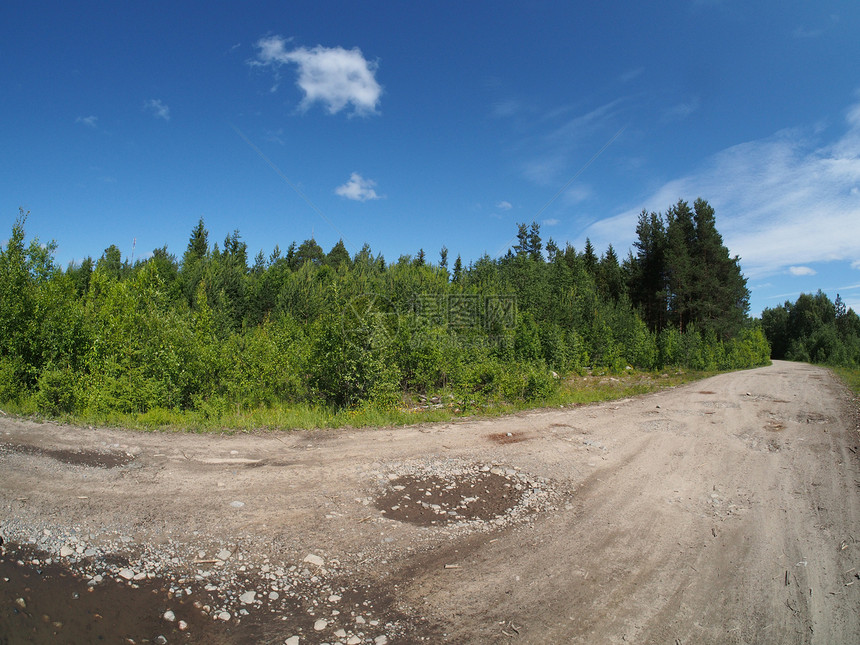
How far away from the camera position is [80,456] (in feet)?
19.9

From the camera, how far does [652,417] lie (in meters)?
10.0

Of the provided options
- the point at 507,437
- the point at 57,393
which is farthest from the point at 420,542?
the point at 57,393

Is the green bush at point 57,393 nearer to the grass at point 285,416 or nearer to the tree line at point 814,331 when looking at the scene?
the grass at point 285,416

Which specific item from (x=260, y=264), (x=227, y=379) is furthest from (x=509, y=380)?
(x=260, y=264)

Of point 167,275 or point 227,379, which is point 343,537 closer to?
point 227,379

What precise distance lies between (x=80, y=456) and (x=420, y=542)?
215 inches

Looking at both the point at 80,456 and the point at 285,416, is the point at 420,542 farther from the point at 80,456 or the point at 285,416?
the point at 285,416

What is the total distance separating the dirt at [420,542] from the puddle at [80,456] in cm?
4

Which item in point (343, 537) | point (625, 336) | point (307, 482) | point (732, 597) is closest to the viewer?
point (732, 597)

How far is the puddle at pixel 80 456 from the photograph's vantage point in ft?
19.0

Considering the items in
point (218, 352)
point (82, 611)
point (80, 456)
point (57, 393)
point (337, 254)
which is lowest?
point (82, 611)

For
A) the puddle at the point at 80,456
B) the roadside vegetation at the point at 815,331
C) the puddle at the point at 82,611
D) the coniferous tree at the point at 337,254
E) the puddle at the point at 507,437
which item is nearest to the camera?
the puddle at the point at 82,611

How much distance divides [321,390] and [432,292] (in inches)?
466

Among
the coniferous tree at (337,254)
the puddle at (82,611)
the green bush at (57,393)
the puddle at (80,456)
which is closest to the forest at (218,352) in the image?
the green bush at (57,393)
